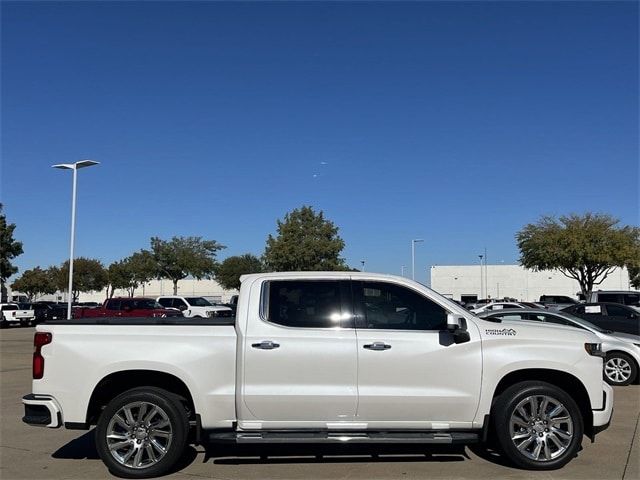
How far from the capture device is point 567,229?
42.8 m

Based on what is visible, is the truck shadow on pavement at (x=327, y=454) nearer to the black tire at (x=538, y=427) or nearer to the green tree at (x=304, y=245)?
the black tire at (x=538, y=427)

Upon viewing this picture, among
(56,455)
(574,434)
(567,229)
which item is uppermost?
(567,229)

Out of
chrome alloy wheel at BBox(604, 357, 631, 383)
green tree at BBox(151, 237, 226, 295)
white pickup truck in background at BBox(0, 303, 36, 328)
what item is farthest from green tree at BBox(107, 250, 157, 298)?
chrome alloy wheel at BBox(604, 357, 631, 383)

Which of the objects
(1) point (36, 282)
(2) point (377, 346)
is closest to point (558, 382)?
(2) point (377, 346)

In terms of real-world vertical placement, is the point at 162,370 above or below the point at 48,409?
above

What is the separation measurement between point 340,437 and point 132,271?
223 ft

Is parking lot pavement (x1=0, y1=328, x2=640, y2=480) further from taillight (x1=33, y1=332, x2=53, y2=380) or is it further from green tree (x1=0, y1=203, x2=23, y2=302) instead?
green tree (x1=0, y1=203, x2=23, y2=302)

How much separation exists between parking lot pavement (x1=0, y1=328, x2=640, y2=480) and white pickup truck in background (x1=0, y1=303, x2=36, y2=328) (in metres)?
36.0

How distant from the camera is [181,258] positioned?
64438 millimetres

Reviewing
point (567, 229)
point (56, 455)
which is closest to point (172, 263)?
point (567, 229)

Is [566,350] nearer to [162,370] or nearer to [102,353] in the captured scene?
[162,370]

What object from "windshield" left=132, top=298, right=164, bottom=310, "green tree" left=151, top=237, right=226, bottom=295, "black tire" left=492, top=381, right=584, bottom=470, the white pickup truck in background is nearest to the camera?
"black tire" left=492, top=381, right=584, bottom=470

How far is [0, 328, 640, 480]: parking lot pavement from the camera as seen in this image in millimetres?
5965

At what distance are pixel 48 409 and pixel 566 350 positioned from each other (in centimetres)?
505
